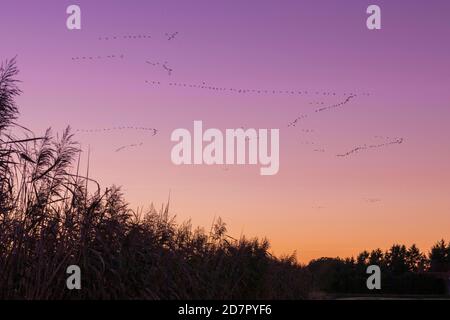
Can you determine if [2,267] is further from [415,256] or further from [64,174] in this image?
[415,256]

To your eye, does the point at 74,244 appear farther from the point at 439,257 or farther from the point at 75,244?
the point at 439,257

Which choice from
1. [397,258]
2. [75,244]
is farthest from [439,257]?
[75,244]

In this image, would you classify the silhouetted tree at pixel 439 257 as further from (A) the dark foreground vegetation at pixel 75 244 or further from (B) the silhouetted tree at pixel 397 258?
(A) the dark foreground vegetation at pixel 75 244

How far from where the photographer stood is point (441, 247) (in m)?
156

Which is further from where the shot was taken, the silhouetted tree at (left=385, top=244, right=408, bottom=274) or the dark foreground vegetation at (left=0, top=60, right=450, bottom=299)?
the silhouetted tree at (left=385, top=244, right=408, bottom=274)

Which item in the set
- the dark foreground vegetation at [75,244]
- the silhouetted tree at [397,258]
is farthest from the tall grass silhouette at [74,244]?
the silhouetted tree at [397,258]

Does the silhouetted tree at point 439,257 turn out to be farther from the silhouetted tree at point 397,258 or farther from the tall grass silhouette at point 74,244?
the tall grass silhouette at point 74,244

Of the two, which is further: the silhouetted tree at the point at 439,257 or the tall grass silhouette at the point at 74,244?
the silhouetted tree at the point at 439,257

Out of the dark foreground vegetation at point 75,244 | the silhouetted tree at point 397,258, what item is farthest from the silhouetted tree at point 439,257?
the dark foreground vegetation at point 75,244

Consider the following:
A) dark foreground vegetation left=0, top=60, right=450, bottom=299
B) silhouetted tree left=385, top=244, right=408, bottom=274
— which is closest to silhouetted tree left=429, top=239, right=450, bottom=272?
silhouetted tree left=385, top=244, right=408, bottom=274

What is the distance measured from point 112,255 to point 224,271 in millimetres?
7581

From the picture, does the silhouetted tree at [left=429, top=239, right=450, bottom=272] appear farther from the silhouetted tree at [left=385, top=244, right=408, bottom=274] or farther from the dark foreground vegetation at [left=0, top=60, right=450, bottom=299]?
the dark foreground vegetation at [left=0, top=60, right=450, bottom=299]

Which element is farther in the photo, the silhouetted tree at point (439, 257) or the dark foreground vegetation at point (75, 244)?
the silhouetted tree at point (439, 257)
